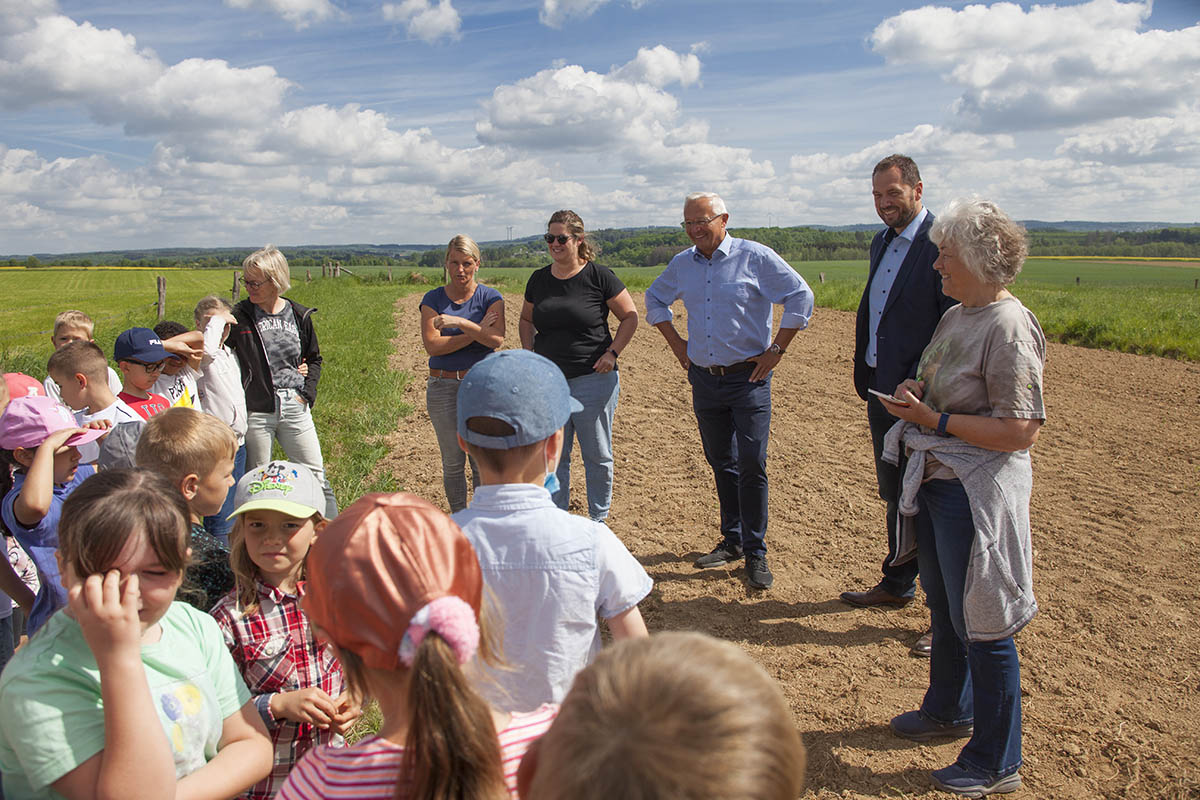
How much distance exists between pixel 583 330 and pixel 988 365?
268 centimetres

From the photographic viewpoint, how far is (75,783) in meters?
1.53

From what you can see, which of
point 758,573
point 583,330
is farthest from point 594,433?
point 758,573

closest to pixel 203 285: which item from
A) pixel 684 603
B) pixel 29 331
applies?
pixel 29 331

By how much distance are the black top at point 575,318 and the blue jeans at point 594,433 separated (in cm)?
11

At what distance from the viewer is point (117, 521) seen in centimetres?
166

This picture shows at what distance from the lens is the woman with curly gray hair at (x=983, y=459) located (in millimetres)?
2793

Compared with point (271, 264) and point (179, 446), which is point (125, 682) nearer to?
point (179, 446)

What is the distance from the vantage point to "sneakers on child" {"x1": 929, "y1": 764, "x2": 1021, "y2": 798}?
295 centimetres

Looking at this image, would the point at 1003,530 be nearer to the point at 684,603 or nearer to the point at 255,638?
the point at 684,603

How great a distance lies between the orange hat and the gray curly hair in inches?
91.1

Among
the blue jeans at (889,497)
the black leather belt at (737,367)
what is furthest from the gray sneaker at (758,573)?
the black leather belt at (737,367)

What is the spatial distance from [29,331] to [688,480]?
22427mm

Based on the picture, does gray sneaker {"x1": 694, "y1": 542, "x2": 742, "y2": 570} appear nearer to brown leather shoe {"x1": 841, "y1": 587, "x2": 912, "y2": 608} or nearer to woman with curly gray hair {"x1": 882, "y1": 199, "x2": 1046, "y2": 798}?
brown leather shoe {"x1": 841, "y1": 587, "x2": 912, "y2": 608}

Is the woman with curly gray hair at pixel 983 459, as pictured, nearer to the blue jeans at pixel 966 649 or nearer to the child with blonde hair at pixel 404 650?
the blue jeans at pixel 966 649
